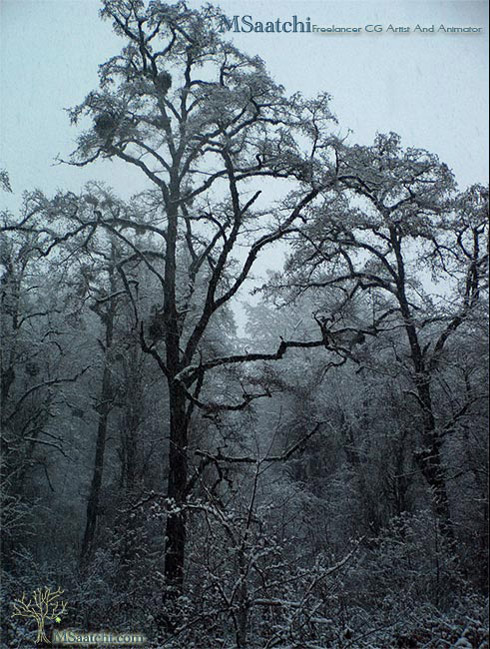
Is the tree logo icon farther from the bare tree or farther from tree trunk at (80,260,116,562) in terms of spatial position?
tree trunk at (80,260,116,562)

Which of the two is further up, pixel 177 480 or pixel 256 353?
pixel 256 353

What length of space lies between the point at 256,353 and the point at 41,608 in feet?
16.7

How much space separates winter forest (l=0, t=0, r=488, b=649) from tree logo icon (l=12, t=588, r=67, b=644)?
5.1 inches

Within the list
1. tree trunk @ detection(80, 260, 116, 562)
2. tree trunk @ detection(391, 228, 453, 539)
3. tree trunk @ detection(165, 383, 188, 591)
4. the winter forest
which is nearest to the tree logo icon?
the winter forest

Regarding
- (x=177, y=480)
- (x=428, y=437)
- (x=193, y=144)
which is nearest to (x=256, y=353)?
(x=177, y=480)

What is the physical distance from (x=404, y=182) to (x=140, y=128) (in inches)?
179

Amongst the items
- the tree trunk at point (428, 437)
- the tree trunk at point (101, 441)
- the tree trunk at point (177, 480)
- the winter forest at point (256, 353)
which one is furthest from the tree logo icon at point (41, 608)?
the tree trunk at point (428, 437)

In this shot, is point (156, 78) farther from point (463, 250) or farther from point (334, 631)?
point (334, 631)

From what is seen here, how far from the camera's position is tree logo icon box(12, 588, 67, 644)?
6.14m

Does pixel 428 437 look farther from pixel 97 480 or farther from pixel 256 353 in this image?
pixel 97 480

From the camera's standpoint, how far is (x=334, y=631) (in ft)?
15.8

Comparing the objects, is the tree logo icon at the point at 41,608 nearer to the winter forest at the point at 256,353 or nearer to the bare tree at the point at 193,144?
the winter forest at the point at 256,353

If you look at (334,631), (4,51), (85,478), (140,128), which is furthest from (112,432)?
(334,631)

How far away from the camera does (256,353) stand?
971cm
